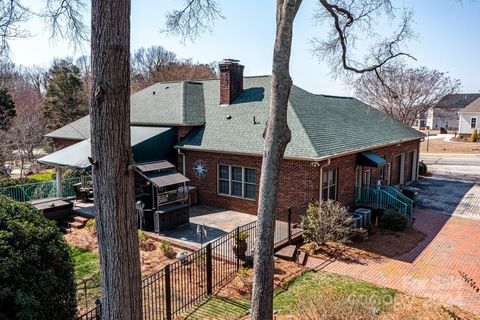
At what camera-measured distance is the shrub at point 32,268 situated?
4.75m

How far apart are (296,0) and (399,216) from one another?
10.3 meters

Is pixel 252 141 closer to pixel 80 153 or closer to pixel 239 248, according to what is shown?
pixel 239 248

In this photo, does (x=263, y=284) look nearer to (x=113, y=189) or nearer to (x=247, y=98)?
(x=113, y=189)

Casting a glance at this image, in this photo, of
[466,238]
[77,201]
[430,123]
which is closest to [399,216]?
[466,238]

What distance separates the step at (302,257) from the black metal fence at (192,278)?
0.70 m

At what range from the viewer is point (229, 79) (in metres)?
19.1

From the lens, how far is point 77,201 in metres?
17.4

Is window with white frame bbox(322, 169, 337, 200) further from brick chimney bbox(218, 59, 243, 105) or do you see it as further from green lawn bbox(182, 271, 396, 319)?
brick chimney bbox(218, 59, 243, 105)

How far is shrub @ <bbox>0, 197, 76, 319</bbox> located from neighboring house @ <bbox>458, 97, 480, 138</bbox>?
6267 centimetres

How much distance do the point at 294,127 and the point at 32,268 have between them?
11966mm

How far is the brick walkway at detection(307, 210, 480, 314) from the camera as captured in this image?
9.50 meters

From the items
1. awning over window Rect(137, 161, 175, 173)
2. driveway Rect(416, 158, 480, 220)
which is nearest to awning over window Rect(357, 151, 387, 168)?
driveway Rect(416, 158, 480, 220)

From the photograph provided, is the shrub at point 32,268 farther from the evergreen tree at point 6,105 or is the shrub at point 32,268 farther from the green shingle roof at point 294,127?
the evergreen tree at point 6,105

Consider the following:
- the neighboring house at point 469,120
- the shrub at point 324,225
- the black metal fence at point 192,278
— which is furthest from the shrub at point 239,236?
the neighboring house at point 469,120
